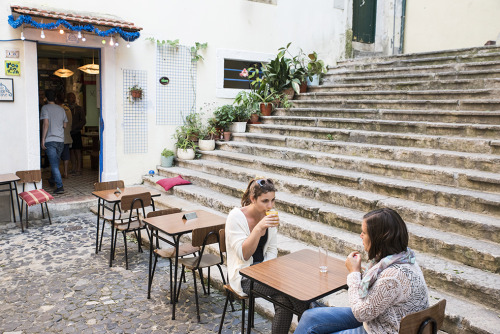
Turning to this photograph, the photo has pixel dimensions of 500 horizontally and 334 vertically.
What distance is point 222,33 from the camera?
357 inches

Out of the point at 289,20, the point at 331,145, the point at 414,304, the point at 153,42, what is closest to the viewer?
the point at 414,304

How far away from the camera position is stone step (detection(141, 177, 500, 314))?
3367 mm

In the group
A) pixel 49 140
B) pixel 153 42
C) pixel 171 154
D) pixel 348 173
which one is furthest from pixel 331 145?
pixel 49 140

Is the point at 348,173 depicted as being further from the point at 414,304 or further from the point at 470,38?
the point at 470,38

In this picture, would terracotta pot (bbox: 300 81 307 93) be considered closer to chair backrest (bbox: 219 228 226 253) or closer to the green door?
the green door

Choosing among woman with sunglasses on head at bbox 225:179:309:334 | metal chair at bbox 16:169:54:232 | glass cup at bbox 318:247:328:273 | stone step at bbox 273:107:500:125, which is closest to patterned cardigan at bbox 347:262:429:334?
glass cup at bbox 318:247:328:273

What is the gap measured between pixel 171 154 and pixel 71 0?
3.32 m

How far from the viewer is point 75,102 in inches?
413

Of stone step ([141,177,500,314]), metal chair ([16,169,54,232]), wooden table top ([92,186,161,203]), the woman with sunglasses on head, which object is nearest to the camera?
the woman with sunglasses on head

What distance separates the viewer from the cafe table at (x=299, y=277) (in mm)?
2625

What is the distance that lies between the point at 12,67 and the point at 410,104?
6.63 meters

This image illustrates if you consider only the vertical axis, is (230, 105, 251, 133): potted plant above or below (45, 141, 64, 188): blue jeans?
above

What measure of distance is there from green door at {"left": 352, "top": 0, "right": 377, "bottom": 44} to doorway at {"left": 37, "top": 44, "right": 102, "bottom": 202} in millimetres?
6864

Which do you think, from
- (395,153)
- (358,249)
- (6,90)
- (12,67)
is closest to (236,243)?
(358,249)
